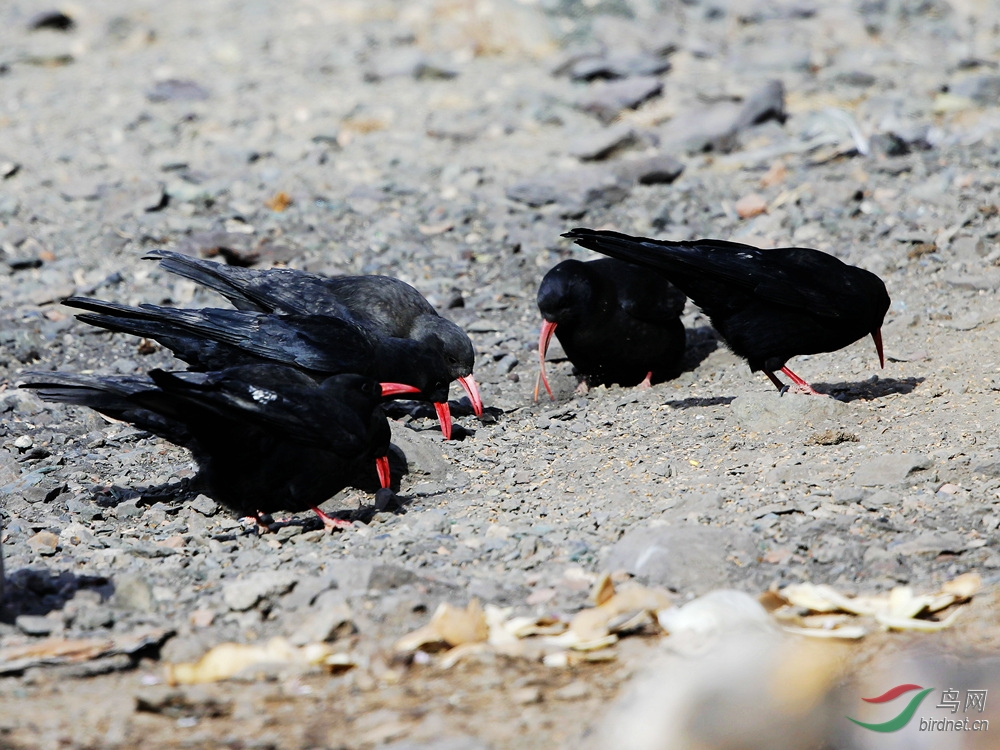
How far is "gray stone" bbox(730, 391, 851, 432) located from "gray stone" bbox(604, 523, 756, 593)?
5.13 feet

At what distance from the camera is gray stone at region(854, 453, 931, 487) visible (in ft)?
16.1

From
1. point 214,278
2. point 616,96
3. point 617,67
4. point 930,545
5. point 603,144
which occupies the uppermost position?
point 617,67

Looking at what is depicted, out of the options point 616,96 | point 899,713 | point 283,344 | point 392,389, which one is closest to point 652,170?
point 616,96

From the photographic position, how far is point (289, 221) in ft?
30.8

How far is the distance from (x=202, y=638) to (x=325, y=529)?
1318mm

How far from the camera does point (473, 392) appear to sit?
6.62 meters

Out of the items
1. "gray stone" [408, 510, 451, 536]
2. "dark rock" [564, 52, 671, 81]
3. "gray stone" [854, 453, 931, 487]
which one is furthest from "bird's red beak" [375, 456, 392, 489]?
"dark rock" [564, 52, 671, 81]

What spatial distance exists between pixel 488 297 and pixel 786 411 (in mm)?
3104

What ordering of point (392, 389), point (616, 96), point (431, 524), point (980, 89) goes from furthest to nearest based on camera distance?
point (616, 96) → point (980, 89) → point (392, 389) → point (431, 524)

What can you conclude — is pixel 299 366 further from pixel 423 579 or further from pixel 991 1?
pixel 991 1

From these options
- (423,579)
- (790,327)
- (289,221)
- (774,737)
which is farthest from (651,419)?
(289,221)

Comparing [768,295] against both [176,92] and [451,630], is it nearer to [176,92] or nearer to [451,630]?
[451,630]

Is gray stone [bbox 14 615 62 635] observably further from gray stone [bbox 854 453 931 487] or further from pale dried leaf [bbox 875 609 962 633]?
gray stone [bbox 854 453 931 487]

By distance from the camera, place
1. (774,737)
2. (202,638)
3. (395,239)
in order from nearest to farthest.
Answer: (774,737), (202,638), (395,239)
